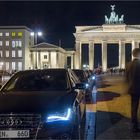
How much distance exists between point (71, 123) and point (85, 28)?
131 meters

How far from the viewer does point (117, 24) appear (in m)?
137

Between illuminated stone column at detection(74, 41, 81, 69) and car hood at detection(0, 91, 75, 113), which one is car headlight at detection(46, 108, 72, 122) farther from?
illuminated stone column at detection(74, 41, 81, 69)

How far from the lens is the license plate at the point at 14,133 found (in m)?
8.14

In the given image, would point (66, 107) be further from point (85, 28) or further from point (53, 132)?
point (85, 28)

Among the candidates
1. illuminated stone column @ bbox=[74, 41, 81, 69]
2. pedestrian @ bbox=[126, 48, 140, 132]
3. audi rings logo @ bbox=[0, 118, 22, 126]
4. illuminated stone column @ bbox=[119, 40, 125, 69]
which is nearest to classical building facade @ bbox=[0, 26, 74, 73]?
illuminated stone column @ bbox=[74, 41, 81, 69]

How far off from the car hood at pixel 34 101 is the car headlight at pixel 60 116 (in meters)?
0.12

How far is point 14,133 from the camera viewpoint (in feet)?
26.8

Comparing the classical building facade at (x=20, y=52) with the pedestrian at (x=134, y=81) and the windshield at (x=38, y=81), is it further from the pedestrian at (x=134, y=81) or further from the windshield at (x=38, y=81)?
the windshield at (x=38, y=81)

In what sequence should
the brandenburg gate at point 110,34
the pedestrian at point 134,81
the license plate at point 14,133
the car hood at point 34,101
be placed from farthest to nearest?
the brandenburg gate at point 110,34 < the pedestrian at point 134,81 < the car hood at point 34,101 < the license plate at point 14,133

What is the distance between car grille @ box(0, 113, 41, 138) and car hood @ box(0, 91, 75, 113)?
87mm

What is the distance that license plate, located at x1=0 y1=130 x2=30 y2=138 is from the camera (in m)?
8.14

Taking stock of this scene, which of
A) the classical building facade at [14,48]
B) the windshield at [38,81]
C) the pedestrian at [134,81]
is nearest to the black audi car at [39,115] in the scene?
the windshield at [38,81]

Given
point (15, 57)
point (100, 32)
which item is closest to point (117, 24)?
point (100, 32)

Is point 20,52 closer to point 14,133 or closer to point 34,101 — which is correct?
point 34,101
